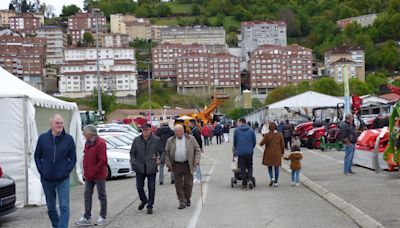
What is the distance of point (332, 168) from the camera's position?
773 inches

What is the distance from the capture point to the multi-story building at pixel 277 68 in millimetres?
180875

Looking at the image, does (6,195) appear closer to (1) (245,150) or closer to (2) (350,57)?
(1) (245,150)

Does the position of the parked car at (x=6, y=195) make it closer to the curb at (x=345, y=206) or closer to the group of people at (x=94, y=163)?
the group of people at (x=94, y=163)

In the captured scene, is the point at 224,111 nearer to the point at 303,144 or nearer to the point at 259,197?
the point at 303,144

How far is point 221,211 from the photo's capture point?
11.7 m

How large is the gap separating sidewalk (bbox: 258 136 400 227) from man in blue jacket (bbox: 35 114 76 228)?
4.84m

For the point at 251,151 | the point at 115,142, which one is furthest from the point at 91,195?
the point at 115,142

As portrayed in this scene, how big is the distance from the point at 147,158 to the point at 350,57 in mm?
164266

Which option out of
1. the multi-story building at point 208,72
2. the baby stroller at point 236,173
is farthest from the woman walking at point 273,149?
the multi-story building at point 208,72

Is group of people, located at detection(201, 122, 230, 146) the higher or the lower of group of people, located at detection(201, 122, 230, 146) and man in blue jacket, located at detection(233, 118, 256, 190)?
the lower

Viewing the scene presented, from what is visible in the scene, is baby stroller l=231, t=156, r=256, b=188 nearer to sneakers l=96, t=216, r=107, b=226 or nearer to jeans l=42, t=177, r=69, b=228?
sneakers l=96, t=216, r=107, b=226

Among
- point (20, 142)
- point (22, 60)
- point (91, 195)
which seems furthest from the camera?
point (22, 60)

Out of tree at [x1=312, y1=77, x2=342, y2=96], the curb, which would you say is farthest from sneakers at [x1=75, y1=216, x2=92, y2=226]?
tree at [x1=312, y1=77, x2=342, y2=96]

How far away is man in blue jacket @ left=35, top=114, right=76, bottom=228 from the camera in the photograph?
29.6ft
